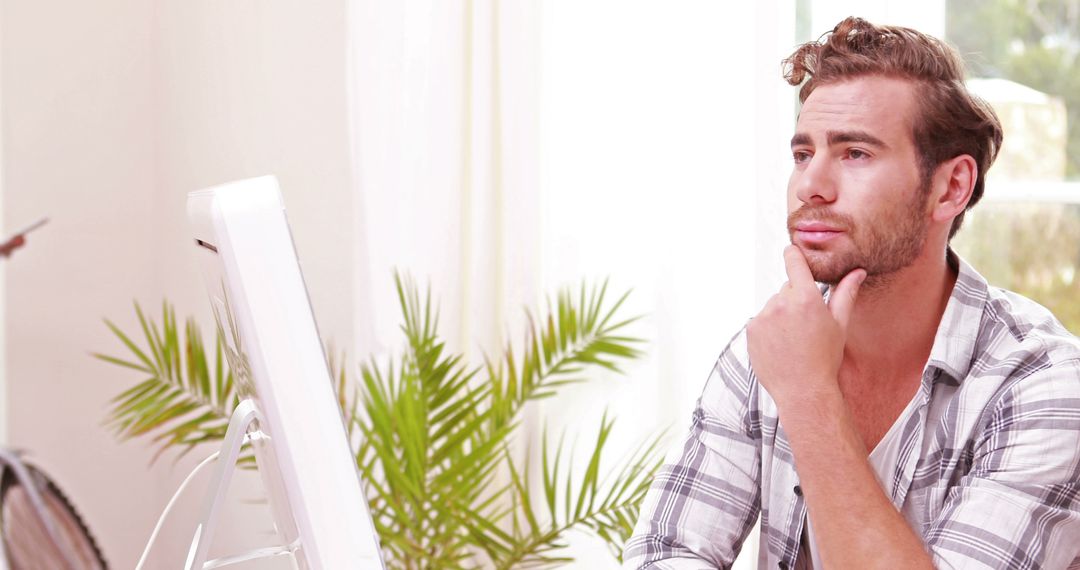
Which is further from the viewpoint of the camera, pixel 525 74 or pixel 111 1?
pixel 111 1

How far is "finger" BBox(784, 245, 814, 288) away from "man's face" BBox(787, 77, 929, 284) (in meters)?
0.01

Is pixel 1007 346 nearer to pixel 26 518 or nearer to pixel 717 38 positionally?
pixel 717 38

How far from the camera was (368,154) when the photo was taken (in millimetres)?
2318

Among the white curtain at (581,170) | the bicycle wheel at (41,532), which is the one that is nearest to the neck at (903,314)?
the white curtain at (581,170)

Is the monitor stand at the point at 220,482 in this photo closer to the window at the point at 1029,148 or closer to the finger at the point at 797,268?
the finger at the point at 797,268

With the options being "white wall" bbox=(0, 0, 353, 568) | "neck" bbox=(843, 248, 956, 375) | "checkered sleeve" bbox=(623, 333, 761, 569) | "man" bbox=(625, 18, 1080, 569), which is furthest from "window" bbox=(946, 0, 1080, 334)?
"white wall" bbox=(0, 0, 353, 568)

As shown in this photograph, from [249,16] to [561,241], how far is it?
3.37 feet

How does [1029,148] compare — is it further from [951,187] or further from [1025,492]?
[1025,492]

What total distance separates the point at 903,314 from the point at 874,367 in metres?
0.08

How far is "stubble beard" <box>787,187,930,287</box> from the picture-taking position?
140 centimetres

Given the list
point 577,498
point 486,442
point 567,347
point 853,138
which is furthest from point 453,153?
point 853,138

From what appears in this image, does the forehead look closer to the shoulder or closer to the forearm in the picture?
the shoulder

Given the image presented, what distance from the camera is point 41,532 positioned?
449mm

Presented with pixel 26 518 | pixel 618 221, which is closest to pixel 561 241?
pixel 618 221
